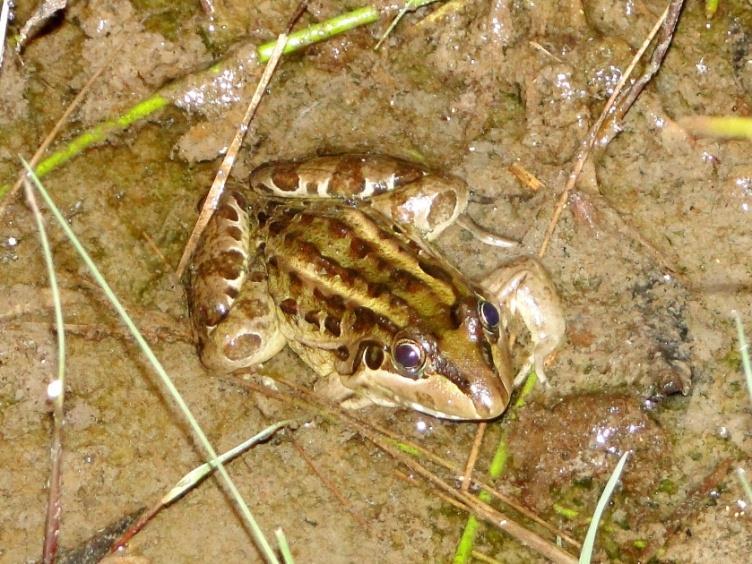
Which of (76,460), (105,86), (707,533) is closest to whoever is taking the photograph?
(707,533)

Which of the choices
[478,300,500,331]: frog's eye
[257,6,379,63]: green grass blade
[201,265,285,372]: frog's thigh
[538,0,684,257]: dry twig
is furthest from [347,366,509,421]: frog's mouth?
[257,6,379,63]: green grass blade

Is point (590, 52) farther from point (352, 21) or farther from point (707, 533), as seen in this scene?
point (707, 533)

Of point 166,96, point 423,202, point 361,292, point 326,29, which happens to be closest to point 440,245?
point 423,202

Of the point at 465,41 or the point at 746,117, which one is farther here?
the point at 465,41

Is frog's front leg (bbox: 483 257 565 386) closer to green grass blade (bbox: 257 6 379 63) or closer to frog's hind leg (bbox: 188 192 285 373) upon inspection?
frog's hind leg (bbox: 188 192 285 373)

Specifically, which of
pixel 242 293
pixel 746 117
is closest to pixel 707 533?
pixel 746 117

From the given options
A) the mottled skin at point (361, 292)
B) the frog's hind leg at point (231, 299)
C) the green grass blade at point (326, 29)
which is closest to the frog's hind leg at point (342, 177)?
the mottled skin at point (361, 292)

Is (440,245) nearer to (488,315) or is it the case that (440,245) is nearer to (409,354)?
(488,315)
